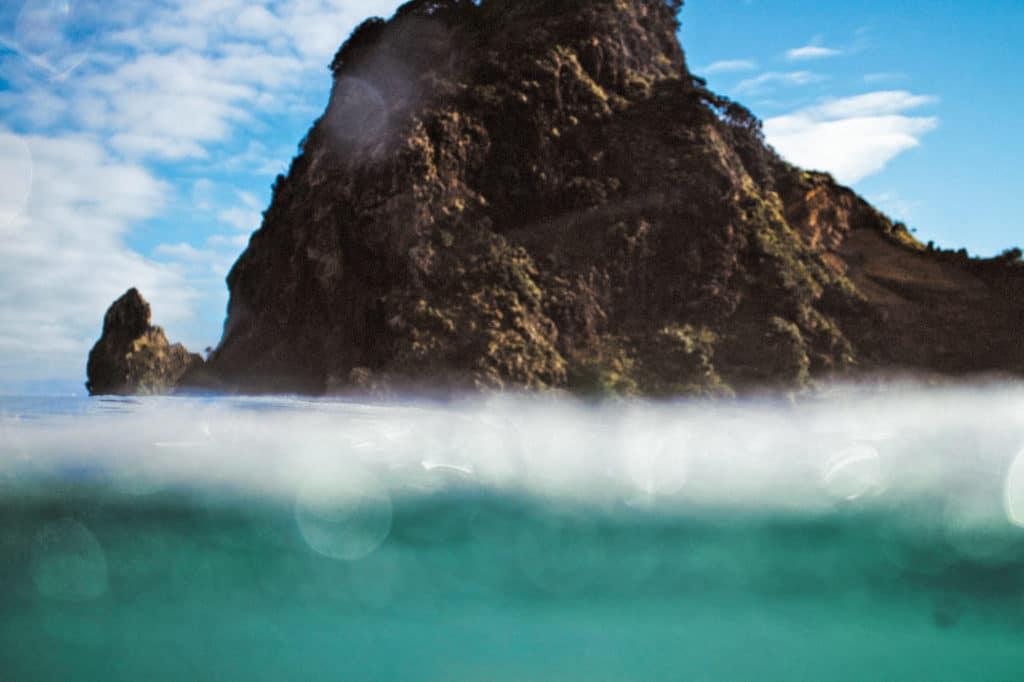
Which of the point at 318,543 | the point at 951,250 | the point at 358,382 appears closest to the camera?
the point at 318,543

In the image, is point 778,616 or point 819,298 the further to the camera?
point 819,298

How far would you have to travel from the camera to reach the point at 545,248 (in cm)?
2278

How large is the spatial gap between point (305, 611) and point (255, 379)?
16716 millimetres

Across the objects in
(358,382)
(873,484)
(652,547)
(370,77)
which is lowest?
(652,547)

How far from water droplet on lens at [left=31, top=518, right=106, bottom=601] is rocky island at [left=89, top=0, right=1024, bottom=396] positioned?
1050cm

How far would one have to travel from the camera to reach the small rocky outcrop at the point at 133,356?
104ft

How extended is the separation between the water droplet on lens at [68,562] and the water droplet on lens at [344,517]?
2329 millimetres

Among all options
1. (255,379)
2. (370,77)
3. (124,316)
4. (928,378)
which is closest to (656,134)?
(370,77)

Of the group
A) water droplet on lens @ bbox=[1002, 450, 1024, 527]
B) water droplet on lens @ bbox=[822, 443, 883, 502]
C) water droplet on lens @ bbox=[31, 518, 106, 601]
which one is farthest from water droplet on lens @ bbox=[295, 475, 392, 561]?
water droplet on lens @ bbox=[1002, 450, 1024, 527]

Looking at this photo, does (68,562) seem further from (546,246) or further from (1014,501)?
(546,246)

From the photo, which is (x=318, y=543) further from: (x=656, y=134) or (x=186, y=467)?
(x=656, y=134)

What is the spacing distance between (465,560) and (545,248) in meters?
15.4

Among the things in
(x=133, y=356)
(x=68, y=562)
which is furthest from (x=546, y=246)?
(x=133, y=356)

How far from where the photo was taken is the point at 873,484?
28.0 ft
